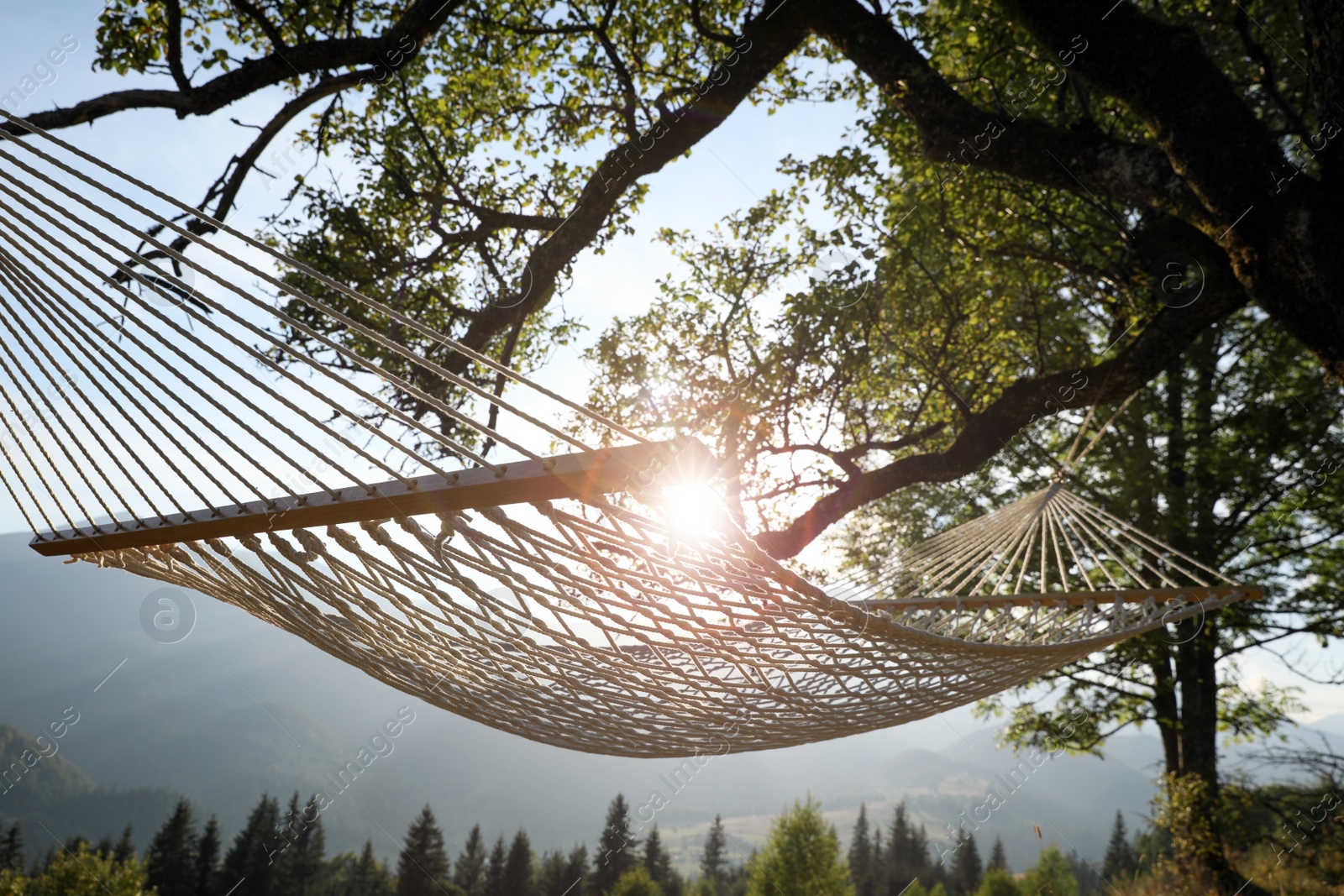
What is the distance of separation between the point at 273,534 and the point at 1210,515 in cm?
703

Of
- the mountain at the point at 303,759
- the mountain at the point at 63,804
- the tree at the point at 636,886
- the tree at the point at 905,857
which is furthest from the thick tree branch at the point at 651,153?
the mountain at the point at 303,759

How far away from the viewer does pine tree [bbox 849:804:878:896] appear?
58.3 ft

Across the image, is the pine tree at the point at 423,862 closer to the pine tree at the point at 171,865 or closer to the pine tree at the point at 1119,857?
the pine tree at the point at 171,865

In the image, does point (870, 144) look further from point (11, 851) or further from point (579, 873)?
point (11, 851)

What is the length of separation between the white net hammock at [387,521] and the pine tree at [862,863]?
18379 millimetres

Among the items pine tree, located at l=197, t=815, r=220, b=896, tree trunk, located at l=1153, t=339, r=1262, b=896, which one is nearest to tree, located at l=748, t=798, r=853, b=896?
tree trunk, located at l=1153, t=339, r=1262, b=896

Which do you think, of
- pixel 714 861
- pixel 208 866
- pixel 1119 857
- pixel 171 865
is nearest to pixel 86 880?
pixel 208 866

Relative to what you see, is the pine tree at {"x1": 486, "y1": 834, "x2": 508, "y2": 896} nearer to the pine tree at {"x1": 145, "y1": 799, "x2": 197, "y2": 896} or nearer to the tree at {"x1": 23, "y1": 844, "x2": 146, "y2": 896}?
the pine tree at {"x1": 145, "y1": 799, "x2": 197, "y2": 896}

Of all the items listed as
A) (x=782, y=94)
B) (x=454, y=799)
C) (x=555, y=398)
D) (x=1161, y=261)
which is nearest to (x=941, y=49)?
(x=782, y=94)

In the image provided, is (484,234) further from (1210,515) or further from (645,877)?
(645,877)

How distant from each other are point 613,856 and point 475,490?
19.8 m

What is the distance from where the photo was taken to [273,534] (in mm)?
1163

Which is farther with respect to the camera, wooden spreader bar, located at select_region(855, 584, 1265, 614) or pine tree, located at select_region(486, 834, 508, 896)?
pine tree, located at select_region(486, 834, 508, 896)

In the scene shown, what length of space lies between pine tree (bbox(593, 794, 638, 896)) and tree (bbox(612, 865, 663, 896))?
64 cm
